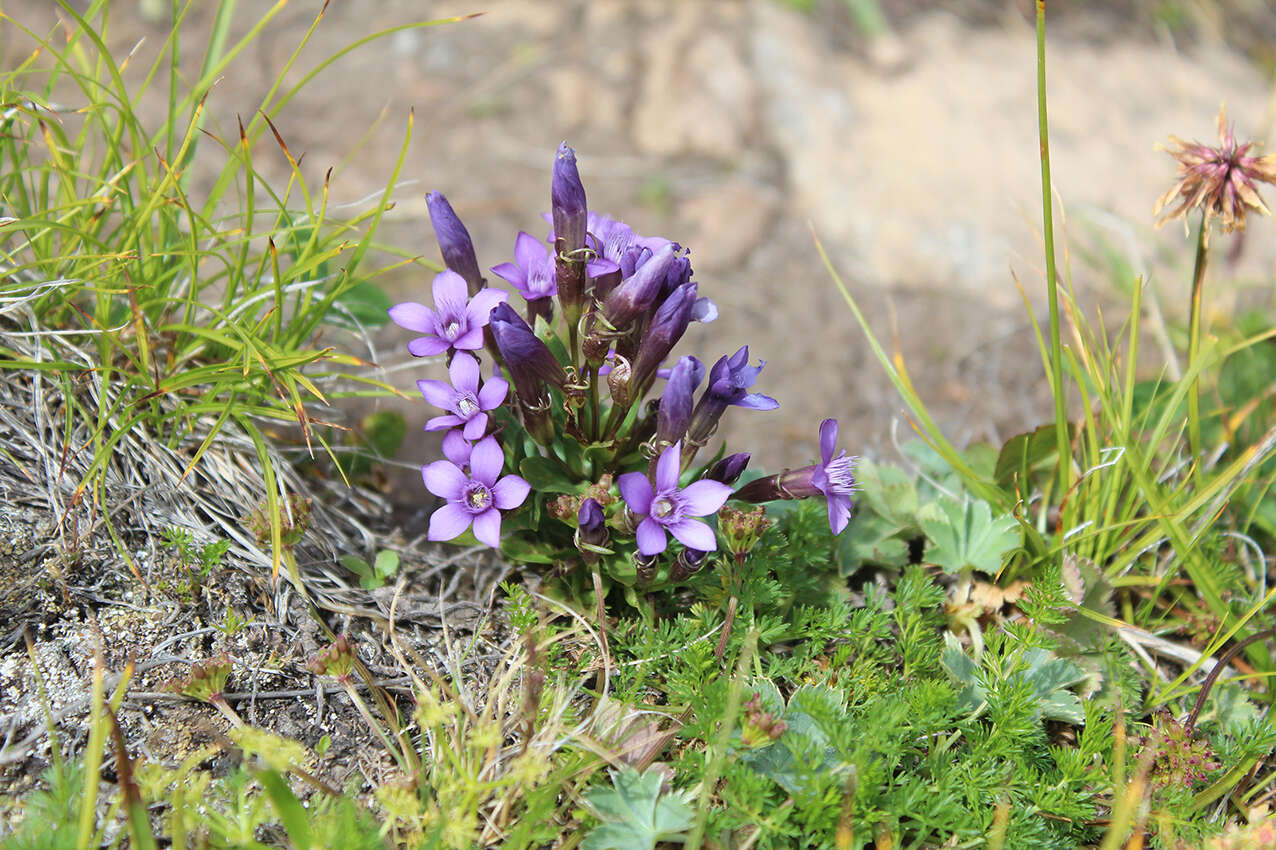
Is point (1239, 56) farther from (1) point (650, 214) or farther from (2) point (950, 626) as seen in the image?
(2) point (950, 626)

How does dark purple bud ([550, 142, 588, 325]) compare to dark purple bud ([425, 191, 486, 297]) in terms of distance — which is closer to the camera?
dark purple bud ([550, 142, 588, 325])

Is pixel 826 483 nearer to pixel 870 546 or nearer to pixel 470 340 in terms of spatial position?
pixel 870 546

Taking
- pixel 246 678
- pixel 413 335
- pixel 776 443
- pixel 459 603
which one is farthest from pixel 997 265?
pixel 246 678

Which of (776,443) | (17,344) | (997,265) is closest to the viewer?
(17,344)

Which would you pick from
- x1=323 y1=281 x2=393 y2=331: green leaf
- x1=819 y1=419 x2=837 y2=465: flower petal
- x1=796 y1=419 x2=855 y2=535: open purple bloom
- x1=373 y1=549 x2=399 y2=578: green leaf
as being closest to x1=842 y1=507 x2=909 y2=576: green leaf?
x1=796 y1=419 x2=855 y2=535: open purple bloom

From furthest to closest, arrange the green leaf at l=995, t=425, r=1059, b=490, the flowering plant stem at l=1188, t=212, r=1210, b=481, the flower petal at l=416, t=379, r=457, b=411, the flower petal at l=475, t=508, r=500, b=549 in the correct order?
1. the green leaf at l=995, t=425, r=1059, b=490
2. the flowering plant stem at l=1188, t=212, r=1210, b=481
3. the flower petal at l=416, t=379, r=457, b=411
4. the flower petal at l=475, t=508, r=500, b=549

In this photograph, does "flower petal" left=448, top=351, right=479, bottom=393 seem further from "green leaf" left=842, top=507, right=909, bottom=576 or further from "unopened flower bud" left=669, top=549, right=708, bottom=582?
"green leaf" left=842, top=507, right=909, bottom=576
